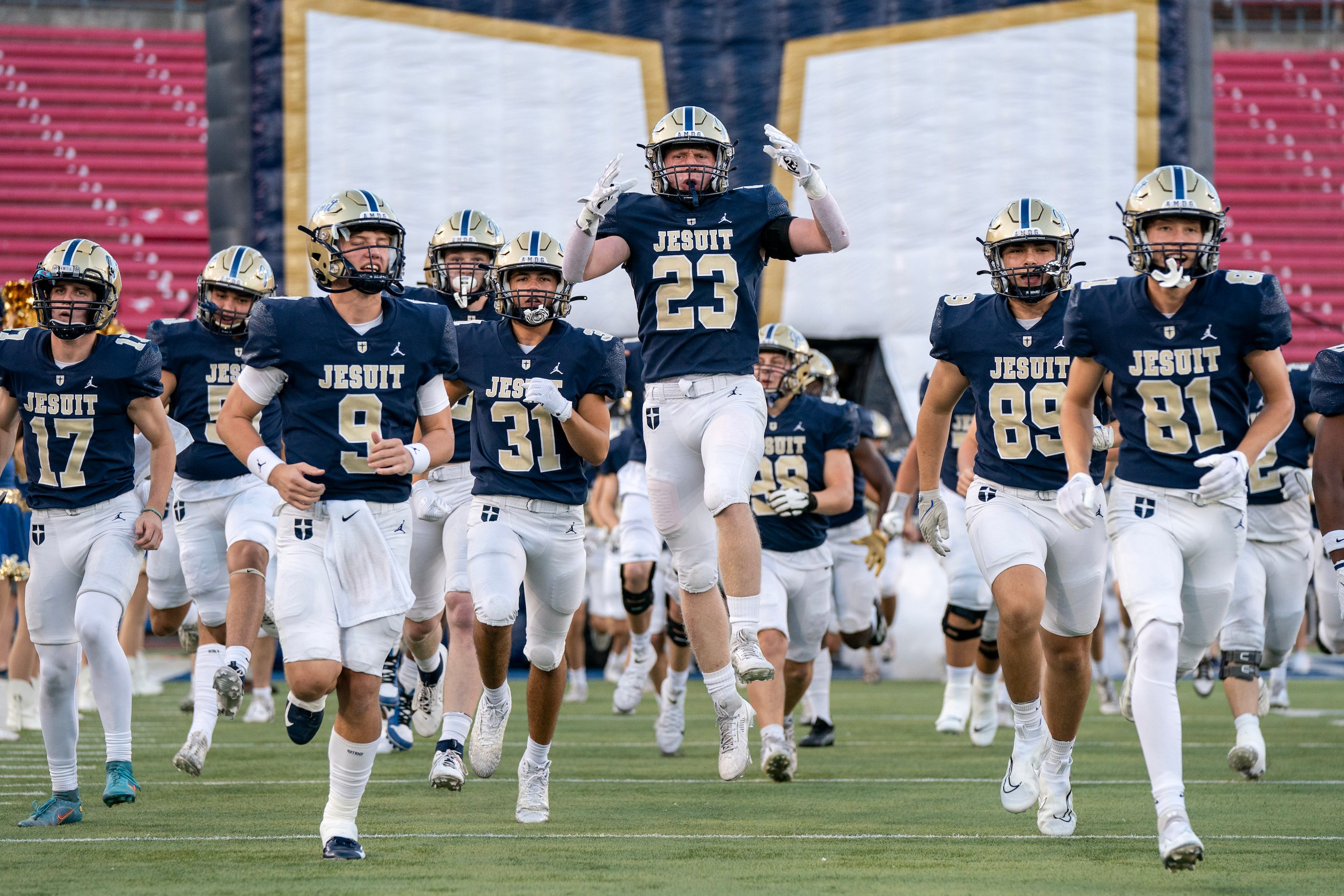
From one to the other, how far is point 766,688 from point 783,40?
25.8 feet

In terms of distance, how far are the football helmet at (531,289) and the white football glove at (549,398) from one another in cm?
39

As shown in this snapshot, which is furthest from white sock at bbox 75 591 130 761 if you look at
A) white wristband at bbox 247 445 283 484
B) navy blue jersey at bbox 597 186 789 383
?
navy blue jersey at bbox 597 186 789 383

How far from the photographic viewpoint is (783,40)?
13.4 m

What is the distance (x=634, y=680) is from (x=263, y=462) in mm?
5538

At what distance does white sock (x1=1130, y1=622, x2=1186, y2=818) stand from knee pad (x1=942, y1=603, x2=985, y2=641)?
13.0ft

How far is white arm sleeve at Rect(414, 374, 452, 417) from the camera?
519 centimetres

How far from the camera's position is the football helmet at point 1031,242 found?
5.79 m

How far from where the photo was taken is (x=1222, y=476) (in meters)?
4.60

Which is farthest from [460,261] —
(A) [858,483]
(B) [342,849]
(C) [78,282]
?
(B) [342,849]

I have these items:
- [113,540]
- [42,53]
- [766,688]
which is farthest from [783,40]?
[42,53]

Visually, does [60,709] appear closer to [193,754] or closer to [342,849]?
[193,754]

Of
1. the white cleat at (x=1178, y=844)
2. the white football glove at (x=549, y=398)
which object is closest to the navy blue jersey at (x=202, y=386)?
the white football glove at (x=549, y=398)

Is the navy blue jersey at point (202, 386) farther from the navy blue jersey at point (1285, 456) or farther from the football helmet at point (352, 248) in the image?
the navy blue jersey at point (1285, 456)

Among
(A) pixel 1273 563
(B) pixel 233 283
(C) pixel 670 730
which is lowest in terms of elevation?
(C) pixel 670 730
